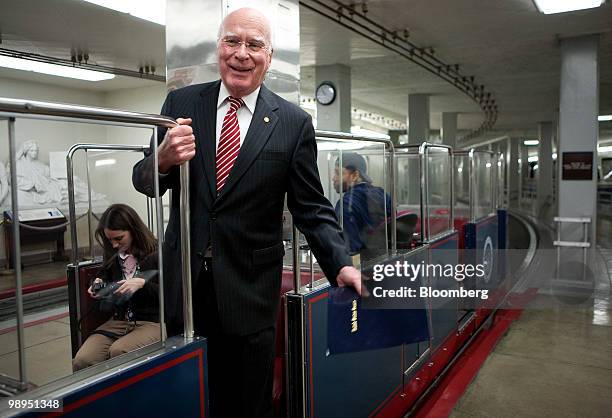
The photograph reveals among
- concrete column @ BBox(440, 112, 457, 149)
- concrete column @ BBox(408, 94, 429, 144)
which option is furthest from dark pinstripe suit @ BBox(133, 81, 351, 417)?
concrete column @ BBox(440, 112, 457, 149)

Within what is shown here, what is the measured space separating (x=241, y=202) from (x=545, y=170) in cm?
1894

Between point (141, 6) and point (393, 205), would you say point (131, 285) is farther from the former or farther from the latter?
point (141, 6)

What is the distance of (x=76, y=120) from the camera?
1.28 metres

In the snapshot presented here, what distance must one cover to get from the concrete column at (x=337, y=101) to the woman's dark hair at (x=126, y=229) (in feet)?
20.1

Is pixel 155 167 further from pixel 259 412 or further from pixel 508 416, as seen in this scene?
pixel 508 416

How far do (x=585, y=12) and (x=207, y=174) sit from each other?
235 inches

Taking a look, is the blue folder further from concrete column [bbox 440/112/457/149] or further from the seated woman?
concrete column [bbox 440/112/457/149]

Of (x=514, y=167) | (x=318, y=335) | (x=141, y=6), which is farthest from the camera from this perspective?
(x=514, y=167)

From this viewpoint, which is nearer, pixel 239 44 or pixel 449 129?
pixel 239 44

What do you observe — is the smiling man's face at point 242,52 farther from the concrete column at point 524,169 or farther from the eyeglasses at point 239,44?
the concrete column at point 524,169

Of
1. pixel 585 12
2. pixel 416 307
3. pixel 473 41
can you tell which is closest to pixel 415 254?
pixel 416 307

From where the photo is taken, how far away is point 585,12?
5801 mm

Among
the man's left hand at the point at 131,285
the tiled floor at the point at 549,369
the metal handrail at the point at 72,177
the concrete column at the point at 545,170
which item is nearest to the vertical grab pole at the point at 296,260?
the man's left hand at the point at 131,285

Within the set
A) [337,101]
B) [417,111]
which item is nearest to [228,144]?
[337,101]
